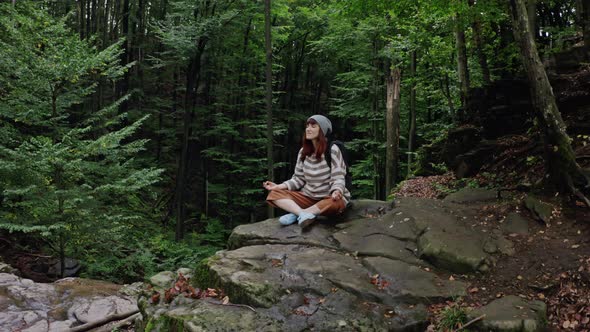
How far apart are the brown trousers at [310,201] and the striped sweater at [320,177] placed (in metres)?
0.09

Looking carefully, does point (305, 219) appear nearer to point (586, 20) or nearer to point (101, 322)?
point (101, 322)

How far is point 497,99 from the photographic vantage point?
8961mm

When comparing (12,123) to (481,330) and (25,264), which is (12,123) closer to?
(25,264)

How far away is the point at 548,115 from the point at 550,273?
213 centimetres

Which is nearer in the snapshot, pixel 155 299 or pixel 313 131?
pixel 155 299

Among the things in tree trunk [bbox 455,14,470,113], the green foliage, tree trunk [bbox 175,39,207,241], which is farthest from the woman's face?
tree trunk [bbox 175,39,207,241]

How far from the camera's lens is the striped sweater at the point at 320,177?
221 inches

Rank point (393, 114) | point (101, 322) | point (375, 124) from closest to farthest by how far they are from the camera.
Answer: point (101, 322), point (393, 114), point (375, 124)

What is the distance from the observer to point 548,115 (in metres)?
5.15

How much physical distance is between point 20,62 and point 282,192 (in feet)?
27.2

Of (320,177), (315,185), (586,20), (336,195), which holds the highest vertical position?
(586,20)

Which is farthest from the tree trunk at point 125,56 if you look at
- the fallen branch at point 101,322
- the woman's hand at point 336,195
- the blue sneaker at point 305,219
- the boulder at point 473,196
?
the boulder at point 473,196

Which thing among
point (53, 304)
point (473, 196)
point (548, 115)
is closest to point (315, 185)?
point (473, 196)

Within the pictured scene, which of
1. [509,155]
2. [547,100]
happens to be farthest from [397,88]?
[547,100]
